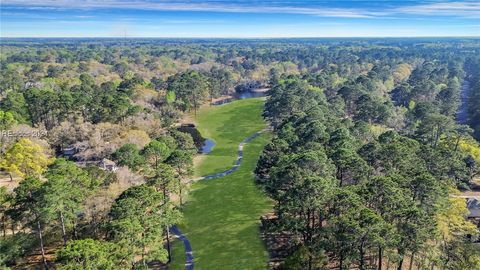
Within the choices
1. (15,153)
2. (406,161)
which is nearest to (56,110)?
(15,153)

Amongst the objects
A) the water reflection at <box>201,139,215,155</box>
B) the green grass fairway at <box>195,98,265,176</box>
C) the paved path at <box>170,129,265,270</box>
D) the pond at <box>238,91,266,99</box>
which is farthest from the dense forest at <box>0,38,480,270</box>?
the pond at <box>238,91,266,99</box>

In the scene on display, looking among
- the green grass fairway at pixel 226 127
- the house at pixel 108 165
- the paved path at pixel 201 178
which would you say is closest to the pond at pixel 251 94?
the green grass fairway at pixel 226 127

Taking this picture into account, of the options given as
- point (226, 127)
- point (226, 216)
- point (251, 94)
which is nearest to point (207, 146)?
point (226, 127)

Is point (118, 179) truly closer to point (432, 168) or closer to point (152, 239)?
point (152, 239)

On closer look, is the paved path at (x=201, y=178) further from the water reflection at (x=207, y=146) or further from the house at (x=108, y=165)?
the house at (x=108, y=165)

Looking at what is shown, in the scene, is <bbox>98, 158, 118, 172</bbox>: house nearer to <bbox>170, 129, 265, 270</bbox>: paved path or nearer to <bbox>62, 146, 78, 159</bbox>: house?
<bbox>62, 146, 78, 159</bbox>: house

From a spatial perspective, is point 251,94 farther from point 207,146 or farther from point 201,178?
point 201,178
